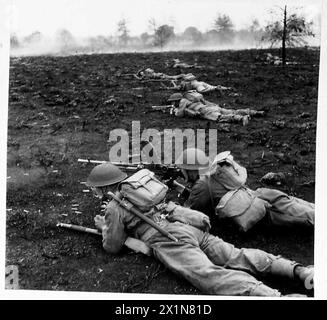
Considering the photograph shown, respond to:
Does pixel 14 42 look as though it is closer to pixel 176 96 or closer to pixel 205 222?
pixel 205 222

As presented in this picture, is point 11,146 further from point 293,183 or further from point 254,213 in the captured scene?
point 293,183

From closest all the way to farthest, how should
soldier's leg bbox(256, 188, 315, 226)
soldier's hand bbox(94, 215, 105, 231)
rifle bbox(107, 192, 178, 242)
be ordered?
rifle bbox(107, 192, 178, 242), soldier's leg bbox(256, 188, 315, 226), soldier's hand bbox(94, 215, 105, 231)

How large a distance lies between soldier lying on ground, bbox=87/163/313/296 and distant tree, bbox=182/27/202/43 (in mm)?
2116

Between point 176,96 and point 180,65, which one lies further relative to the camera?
point 176,96

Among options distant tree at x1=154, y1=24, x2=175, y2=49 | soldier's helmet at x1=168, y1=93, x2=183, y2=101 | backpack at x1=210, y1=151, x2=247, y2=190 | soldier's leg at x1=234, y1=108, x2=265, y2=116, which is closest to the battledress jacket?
backpack at x1=210, y1=151, x2=247, y2=190

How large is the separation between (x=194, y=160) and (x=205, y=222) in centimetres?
78

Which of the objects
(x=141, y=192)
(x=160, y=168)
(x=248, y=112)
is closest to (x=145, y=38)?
(x=160, y=168)

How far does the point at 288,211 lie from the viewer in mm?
4781

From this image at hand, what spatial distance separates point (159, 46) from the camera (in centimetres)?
630

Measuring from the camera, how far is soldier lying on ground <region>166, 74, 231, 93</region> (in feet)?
25.7

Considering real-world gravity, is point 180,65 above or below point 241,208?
above

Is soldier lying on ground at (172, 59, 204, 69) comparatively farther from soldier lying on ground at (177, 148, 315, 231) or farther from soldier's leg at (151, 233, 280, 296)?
soldier's leg at (151, 233, 280, 296)

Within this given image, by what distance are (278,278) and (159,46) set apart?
3.48m
